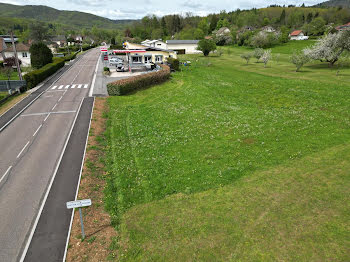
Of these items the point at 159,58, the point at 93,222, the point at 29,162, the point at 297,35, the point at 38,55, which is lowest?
the point at 93,222

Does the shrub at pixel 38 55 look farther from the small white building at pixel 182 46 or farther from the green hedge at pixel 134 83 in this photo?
the small white building at pixel 182 46

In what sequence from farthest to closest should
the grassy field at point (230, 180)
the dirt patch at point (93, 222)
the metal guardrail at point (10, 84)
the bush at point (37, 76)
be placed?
the bush at point (37, 76)
the metal guardrail at point (10, 84)
the grassy field at point (230, 180)
the dirt patch at point (93, 222)

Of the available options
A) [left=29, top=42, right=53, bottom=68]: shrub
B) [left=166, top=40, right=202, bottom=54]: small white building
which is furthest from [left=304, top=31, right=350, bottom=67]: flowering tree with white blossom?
[left=29, top=42, right=53, bottom=68]: shrub

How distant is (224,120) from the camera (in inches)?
896

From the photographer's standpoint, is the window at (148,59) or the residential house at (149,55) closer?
the residential house at (149,55)

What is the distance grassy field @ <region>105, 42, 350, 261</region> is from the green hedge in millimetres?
4079

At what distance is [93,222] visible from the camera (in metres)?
10.9

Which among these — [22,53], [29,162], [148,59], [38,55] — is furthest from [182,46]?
[29,162]

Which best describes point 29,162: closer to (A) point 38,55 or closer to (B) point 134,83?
(B) point 134,83

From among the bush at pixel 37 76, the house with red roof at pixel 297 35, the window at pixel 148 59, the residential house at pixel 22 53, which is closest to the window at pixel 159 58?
the window at pixel 148 59

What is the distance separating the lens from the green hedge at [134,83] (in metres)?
30.6

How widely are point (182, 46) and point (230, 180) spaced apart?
89513 millimetres

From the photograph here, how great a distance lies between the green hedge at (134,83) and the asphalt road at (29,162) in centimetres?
436

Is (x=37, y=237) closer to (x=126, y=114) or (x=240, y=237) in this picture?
(x=240, y=237)
